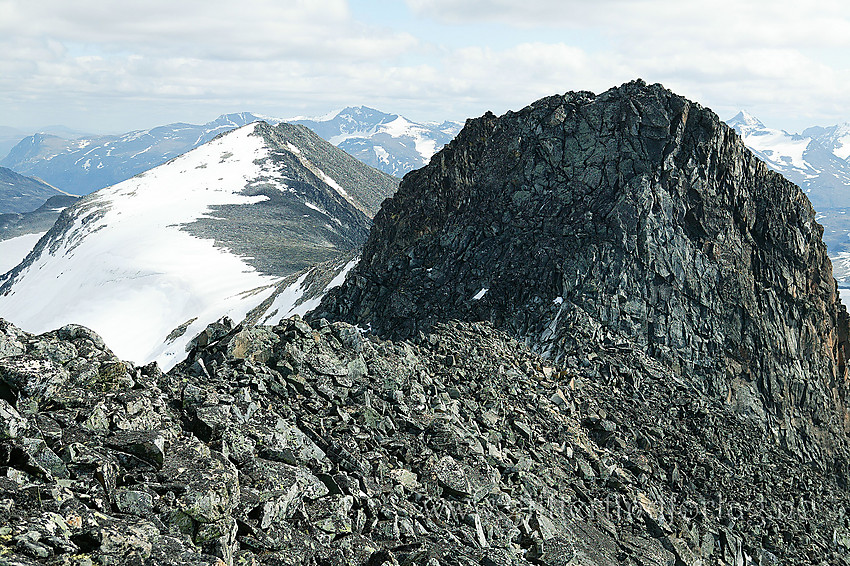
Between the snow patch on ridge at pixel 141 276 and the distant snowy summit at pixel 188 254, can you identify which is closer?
the distant snowy summit at pixel 188 254

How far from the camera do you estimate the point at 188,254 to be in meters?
121

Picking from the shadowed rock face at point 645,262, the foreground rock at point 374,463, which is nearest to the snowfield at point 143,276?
the shadowed rock face at point 645,262

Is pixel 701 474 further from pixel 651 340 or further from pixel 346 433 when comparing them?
pixel 346 433

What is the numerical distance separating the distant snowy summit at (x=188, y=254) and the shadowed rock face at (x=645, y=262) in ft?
64.1

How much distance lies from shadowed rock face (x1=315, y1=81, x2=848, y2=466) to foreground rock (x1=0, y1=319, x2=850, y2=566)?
27.8 ft

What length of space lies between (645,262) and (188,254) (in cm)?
9731

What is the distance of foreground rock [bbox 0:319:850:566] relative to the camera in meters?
12.1

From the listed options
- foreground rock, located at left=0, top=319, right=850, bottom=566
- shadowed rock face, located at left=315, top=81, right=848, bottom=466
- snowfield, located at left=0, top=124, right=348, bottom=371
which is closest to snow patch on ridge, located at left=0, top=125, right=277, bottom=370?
snowfield, located at left=0, top=124, right=348, bottom=371

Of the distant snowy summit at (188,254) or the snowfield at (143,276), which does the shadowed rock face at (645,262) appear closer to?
the distant snowy summit at (188,254)

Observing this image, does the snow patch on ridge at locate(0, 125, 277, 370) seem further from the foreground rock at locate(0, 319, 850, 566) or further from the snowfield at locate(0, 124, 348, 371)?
the foreground rock at locate(0, 319, 850, 566)

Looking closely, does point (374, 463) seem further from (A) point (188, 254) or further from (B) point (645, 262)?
(A) point (188, 254)

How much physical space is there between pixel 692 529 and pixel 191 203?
16005 centimetres

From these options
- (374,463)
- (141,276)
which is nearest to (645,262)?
(374,463)

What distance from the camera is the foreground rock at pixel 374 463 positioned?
12.1 m
